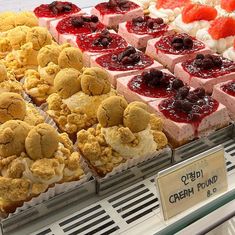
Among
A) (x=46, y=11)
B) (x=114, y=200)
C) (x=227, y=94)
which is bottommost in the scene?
(x=114, y=200)

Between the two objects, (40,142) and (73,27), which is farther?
(73,27)

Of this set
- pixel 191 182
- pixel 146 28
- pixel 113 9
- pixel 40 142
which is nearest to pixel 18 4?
pixel 113 9

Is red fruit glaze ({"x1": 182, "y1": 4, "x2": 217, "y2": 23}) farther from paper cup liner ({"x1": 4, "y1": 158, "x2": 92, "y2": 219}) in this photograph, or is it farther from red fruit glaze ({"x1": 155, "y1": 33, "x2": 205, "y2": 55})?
paper cup liner ({"x1": 4, "y1": 158, "x2": 92, "y2": 219})

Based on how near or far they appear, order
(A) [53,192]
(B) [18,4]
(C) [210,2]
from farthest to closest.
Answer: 1. (C) [210,2]
2. (B) [18,4]
3. (A) [53,192]

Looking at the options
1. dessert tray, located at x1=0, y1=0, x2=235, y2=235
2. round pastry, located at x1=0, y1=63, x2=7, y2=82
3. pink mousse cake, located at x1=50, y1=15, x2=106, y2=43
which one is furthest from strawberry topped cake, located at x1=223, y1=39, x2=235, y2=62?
round pastry, located at x1=0, y1=63, x2=7, y2=82

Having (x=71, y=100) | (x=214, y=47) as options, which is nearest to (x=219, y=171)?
(x=71, y=100)

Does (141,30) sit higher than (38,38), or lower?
lower

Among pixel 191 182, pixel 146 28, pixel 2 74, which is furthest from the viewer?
pixel 146 28

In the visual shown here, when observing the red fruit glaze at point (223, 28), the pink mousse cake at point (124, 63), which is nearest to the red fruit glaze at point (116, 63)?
the pink mousse cake at point (124, 63)

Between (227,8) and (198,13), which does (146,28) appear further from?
(227,8)

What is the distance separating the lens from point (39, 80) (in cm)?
184

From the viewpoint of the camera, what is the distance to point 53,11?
2.42 meters

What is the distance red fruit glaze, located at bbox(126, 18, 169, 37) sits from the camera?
2.31 m

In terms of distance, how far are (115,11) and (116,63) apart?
0.64 m
